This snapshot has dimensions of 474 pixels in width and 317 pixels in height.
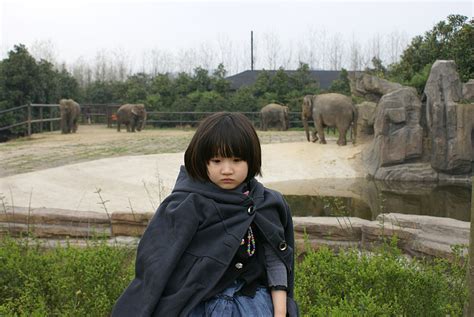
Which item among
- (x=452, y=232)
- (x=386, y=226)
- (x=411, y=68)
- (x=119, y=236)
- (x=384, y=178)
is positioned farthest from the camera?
(x=411, y=68)

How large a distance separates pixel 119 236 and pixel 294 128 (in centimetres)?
1966

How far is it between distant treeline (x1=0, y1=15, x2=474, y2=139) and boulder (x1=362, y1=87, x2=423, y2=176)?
103 inches

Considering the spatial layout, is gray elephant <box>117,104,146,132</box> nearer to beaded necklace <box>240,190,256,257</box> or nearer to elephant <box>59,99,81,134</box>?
elephant <box>59,99,81,134</box>

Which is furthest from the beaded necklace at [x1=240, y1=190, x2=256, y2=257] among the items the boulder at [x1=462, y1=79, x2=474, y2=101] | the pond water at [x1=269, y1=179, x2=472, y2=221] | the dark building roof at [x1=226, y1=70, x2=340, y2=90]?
the dark building roof at [x1=226, y1=70, x2=340, y2=90]

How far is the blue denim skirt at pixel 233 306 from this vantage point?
1.65m

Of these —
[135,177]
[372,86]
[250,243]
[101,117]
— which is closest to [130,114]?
[101,117]

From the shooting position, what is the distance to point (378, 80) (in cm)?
1320

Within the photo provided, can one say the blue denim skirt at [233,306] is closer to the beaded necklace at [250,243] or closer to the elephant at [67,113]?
the beaded necklace at [250,243]

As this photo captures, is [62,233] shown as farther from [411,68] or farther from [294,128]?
[294,128]

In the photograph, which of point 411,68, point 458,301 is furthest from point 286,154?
point 458,301

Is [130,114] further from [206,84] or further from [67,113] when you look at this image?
[206,84]

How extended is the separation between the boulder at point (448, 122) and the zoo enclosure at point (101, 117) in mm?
11825

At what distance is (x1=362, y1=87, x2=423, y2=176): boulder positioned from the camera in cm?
1106

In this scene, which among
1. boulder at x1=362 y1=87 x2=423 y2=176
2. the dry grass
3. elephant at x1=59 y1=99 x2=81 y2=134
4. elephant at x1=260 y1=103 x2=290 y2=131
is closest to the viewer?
the dry grass
